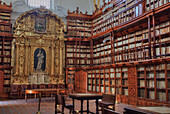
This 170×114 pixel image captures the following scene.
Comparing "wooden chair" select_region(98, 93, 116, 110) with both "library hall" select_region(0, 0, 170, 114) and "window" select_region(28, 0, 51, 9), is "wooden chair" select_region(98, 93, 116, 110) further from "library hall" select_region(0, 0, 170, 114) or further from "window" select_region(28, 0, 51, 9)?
"window" select_region(28, 0, 51, 9)

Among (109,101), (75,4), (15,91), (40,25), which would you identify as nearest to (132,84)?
(109,101)

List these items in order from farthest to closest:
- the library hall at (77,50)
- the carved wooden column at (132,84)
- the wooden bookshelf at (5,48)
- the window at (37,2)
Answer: the window at (37,2), the wooden bookshelf at (5,48), the library hall at (77,50), the carved wooden column at (132,84)

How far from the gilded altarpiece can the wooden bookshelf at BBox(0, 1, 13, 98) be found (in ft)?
1.07

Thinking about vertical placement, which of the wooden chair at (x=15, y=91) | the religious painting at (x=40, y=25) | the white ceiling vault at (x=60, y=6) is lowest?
the wooden chair at (x=15, y=91)

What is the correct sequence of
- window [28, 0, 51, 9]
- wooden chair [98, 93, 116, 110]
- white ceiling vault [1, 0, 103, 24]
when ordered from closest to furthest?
wooden chair [98, 93, 116, 110] → white ceiling vault [1, 0, 103, 24] → window [28, 0, 51, 9]

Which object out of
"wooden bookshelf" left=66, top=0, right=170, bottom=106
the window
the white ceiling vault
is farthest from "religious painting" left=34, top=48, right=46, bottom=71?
the window

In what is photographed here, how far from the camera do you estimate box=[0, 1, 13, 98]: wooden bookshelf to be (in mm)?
10672

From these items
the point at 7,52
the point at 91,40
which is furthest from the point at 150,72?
the point at 7,52

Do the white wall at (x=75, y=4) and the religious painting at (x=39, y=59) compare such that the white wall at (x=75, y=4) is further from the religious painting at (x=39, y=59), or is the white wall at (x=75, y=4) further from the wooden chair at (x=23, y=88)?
the wooden chair at (x=23, y=88)

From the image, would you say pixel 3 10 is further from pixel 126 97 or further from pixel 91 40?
pixel 126 97

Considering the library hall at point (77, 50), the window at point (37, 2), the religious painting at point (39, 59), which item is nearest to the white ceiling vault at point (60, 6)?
the library hall at point (77, 50)

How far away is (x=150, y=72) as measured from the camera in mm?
7152

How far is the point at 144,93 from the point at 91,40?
5933mm

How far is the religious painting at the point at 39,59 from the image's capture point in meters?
11.9
